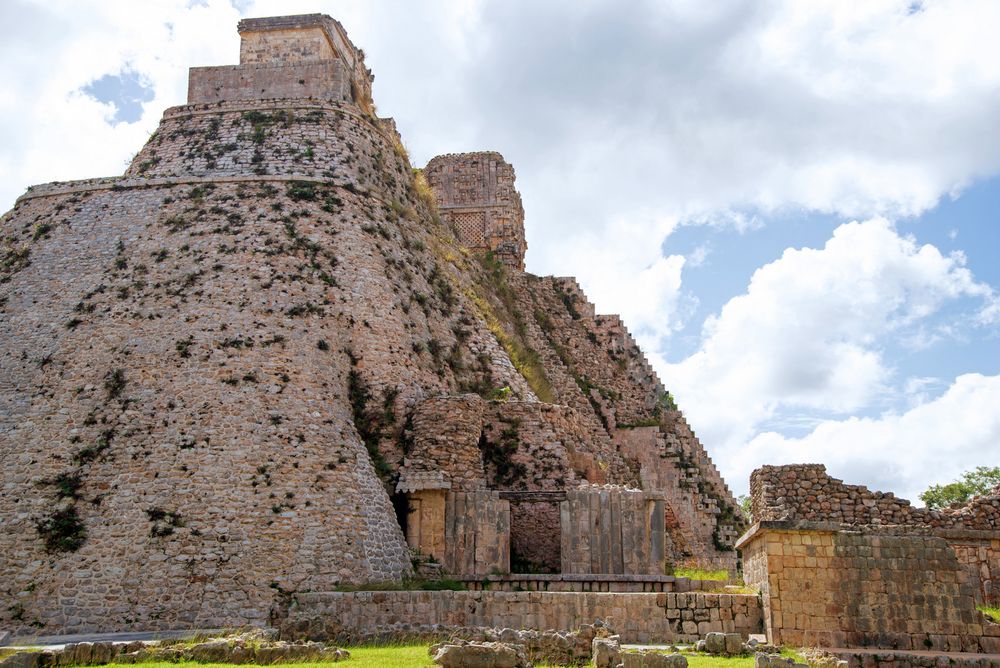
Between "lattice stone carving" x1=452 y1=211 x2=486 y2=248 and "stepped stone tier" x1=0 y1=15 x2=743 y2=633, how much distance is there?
4.62 metres

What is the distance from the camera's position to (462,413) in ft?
68.5

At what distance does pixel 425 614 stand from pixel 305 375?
21.3 ft

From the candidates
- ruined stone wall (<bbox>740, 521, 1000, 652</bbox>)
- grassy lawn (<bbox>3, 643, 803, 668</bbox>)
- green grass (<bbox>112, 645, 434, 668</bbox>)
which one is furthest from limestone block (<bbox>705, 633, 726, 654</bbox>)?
green grass (<bbox>112, 645, 434, 668</bbox>)

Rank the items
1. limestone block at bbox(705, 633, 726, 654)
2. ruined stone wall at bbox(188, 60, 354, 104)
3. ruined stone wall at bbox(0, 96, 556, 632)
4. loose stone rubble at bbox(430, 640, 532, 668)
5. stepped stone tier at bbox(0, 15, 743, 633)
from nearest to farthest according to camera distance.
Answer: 1. loose stone rubble at bbox(430, 640, 532, 668)
2. limestone block at bbox(705, 633, 726, 654)
3. ruined stone wall at bbox(0, 96, 556, 632)
4. stepped stone tier at bbox(0, 15, 743, 633)
5. ruined stone wall at bbox(188, 60, 354, 104)

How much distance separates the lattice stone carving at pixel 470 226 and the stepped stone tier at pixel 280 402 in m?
4.62

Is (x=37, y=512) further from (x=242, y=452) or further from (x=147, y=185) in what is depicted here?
(x=147, y=185)

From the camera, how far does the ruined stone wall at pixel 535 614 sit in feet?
45.9

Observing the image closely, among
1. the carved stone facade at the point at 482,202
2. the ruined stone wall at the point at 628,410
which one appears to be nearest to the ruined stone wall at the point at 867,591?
the ruined stone wall at the point at 628,410

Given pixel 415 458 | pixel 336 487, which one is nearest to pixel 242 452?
pixel 336 487

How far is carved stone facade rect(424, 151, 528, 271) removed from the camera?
3491 centimetres

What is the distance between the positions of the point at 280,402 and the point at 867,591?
10942 millimetres

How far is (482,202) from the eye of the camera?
35781 mm

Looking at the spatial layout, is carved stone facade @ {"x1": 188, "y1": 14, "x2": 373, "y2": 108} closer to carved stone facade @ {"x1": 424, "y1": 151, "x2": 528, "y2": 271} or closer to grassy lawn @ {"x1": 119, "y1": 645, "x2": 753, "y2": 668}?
carved stone facade @ {"x1": 424, "y1": 151, "x2": 528, "y2": 271}

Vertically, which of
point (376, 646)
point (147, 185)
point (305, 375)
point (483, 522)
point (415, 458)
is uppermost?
point (147, 185)
